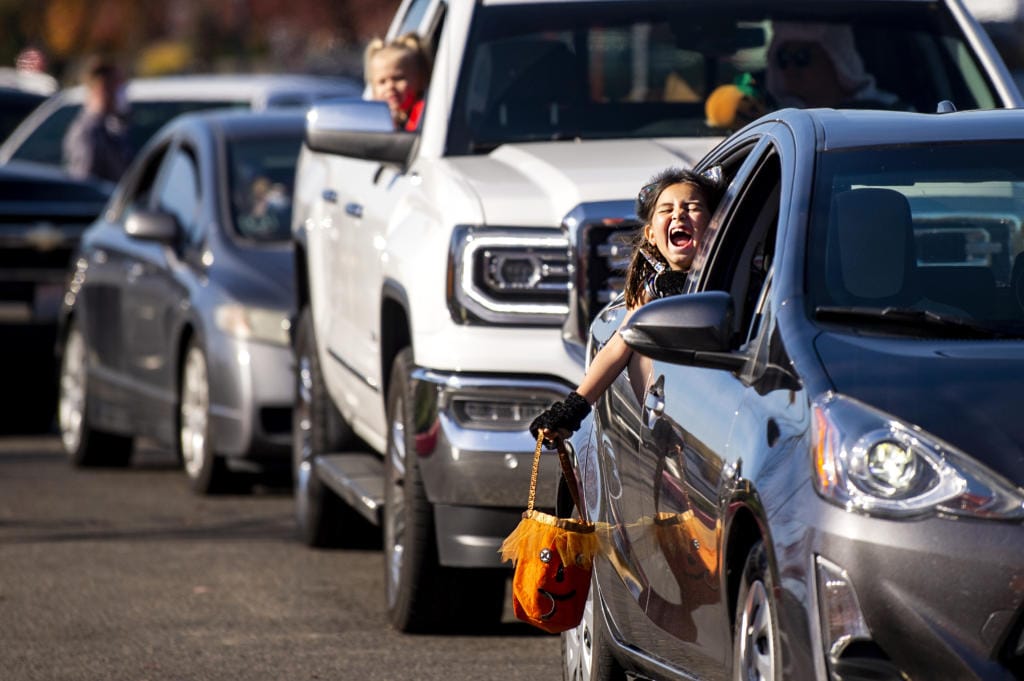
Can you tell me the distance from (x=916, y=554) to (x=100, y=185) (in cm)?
1220

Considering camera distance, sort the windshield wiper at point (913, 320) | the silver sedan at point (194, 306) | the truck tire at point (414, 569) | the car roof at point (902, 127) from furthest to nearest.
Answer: the silver sedan at point (194, 306) < the truck tire at point (414, 569) < the car roof at point (902, 127) < the windshield wiper at point (913, 320)

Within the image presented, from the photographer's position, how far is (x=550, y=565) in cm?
611

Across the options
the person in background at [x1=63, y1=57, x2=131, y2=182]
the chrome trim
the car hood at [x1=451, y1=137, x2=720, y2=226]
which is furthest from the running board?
the person in background at [x1=63, y1=57, x2=131, y2=182]

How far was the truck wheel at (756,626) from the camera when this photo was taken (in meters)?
4.72

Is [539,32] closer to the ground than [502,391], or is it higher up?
higher up

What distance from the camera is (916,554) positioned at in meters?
4.38

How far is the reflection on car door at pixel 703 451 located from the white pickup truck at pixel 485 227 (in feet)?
6.11

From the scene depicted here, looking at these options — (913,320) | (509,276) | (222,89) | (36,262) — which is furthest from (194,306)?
(222,89)

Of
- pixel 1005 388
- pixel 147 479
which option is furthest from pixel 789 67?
pixel 147 479

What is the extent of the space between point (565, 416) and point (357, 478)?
3320mm

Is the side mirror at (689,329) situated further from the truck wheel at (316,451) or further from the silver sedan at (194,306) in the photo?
the silver sedan at (194,306)

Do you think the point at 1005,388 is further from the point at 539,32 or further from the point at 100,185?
the point at 100,185

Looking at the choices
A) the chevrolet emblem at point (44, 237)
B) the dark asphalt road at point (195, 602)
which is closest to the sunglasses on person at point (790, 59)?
the dark asphalt road at point (195, 602)

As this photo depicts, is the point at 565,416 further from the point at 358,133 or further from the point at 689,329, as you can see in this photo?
the point at 358,133
